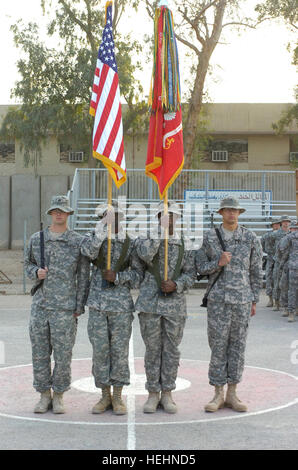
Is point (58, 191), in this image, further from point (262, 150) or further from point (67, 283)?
point (67, 283)

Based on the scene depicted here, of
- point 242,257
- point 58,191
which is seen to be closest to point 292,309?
point 242,257

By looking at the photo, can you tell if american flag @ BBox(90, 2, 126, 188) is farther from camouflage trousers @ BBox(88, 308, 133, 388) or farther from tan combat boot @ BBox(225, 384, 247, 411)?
tan combat boot @ BBox(225, 384, 247, 411)

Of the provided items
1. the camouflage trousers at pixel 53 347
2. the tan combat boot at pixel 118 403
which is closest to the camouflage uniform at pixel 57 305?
the camouflage trousers at pixel 53 347

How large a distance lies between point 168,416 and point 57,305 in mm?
1520

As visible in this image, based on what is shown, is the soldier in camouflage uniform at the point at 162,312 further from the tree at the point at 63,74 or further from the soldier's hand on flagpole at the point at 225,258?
the tree at the point at 63,74

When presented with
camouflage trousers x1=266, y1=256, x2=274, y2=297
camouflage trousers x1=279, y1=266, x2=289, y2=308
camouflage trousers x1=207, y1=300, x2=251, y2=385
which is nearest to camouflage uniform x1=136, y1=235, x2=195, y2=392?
camouflage trousers x1=207, y1=300, x2=251, y2=385

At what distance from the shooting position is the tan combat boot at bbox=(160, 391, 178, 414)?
742 centimetres

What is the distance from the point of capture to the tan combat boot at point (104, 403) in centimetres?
741

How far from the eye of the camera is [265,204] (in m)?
25.2

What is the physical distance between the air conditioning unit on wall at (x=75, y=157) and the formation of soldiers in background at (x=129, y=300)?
2915 centimetres

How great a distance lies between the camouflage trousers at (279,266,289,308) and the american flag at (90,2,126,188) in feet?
24.6

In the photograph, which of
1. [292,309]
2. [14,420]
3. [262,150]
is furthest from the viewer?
[262,150]

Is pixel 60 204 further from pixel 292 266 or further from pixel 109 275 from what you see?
pixel 292 266
